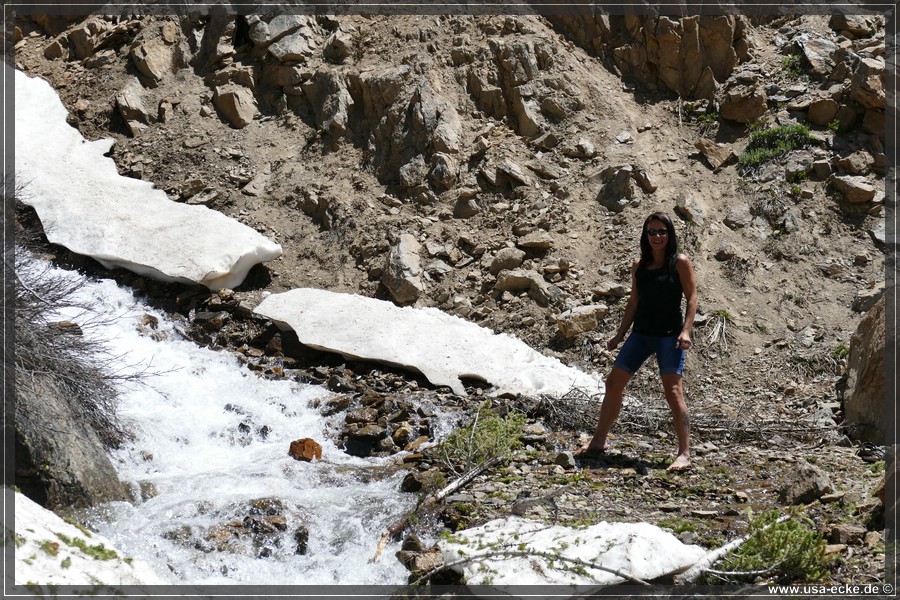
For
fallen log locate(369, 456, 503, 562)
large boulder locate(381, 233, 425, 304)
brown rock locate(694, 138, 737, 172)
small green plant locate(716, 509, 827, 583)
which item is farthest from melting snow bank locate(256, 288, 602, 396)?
brown rock locate(694, 138, 737, 172)

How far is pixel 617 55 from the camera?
10.7 m

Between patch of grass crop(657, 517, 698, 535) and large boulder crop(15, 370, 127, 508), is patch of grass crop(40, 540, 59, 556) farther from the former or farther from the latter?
patch of grass crop(657, 517, 698, 535)

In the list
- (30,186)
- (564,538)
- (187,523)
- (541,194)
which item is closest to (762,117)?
(541,194)

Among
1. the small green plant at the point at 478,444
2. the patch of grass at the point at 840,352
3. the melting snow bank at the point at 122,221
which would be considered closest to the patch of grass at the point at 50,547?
the small green plant at the point at 478,444

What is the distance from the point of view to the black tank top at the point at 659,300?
17.6ft

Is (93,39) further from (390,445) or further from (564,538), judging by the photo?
(564,538)

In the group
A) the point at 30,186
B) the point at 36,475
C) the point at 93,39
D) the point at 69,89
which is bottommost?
the point at 36,475

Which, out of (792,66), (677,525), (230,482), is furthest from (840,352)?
(230,482)

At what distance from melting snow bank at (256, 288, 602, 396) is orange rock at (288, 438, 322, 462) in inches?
54.4

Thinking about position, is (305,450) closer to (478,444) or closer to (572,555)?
(478,444)

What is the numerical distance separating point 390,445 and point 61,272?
14.8 feet

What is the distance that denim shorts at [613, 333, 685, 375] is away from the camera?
5387mm

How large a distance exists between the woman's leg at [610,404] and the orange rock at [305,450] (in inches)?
81.6

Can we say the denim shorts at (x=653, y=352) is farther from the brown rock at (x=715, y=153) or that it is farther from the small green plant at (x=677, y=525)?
the brown rock at (x=715, y=153)
